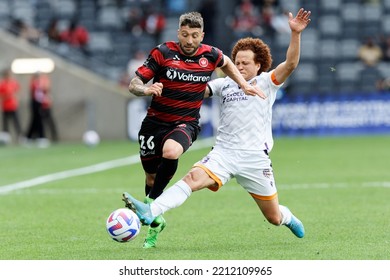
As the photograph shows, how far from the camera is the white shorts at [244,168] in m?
9.35

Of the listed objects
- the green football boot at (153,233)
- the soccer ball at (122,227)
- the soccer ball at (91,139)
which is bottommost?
the soccer ball at (91,139)

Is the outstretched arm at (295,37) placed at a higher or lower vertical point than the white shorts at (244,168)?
higher

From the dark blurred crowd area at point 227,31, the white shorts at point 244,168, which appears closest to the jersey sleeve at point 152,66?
the white shorts at point 244,168

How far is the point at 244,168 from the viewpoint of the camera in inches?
371

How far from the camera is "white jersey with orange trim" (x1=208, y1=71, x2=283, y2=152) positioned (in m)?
9.54

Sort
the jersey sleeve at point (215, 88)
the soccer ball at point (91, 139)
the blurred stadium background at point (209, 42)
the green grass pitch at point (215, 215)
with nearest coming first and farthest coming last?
the green grass pitch at point (215, 215) < the jersey sleeve at point (215, 88) < the soccer ball at point (91, 139) < the blurred stadium background at point (209, 42)

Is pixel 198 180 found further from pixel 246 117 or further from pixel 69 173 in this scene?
pixel 69 173

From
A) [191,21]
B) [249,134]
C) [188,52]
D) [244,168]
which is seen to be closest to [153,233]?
[244,168]

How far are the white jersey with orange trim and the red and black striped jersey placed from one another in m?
0.26

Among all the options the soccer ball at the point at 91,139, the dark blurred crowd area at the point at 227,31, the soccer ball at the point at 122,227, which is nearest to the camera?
the soccer ball at the point at 122,227

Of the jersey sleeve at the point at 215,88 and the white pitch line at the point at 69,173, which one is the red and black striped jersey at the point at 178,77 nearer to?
the jersey sleeve at the point at 215,88

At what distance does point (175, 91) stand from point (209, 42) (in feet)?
74.2

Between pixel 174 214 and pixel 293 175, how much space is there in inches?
221

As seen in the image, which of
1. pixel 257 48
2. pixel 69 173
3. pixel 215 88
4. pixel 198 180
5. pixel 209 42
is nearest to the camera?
pixel 198 180
